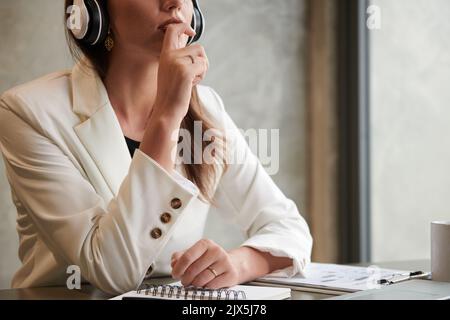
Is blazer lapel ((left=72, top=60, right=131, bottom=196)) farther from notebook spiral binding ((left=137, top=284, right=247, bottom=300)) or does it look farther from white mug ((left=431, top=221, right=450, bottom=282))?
white mug ((left=431, top=221, right=450, bottom=282))

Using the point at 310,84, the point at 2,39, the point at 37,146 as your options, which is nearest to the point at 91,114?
the point at 37,146

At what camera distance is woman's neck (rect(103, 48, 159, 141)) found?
1398 millimetres

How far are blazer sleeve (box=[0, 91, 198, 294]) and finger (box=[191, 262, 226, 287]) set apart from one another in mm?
97

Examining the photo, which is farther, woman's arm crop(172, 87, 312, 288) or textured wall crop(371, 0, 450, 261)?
textured wall crop(371, 0, 450, 261)

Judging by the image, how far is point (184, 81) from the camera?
45.6 inches

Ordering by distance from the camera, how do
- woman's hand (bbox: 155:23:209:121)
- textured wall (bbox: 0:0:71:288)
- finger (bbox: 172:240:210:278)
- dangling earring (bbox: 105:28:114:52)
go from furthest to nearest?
textured wall (bbox: 0:0:71:288), dangling earring (bbox: 105:28:114:52), woman's hand (bbox: 155:23:209:121), finger (bbox: 172:240:210:278)

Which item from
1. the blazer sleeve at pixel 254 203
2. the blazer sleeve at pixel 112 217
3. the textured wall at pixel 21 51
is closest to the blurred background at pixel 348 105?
the textured wall at pixel 21 51

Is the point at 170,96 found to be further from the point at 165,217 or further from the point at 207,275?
the point at 207,275

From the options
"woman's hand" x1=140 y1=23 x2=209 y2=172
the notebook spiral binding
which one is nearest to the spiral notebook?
the notebook spiral binding

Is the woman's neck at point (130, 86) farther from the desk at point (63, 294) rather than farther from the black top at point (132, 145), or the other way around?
the desk at point (63, 294)

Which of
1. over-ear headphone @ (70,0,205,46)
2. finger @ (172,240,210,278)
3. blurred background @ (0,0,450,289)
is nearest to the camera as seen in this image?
finger @ (172,240,210,278)

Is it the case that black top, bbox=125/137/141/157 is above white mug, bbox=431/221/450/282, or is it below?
above

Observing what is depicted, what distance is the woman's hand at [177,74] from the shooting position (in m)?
1.16
